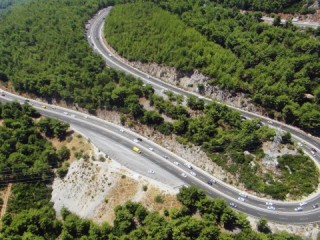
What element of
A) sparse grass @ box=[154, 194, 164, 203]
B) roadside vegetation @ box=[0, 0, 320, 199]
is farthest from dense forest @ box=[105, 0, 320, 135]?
sparse grass @ box=[154, 194, 164, 203]

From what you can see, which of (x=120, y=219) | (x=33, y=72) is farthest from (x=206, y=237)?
(x=33, y=72)

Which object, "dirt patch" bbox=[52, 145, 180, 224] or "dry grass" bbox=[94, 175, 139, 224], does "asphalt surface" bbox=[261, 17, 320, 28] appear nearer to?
"dirt patch" bbox=[52, 145, 180, 224]

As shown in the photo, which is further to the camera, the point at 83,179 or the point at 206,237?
the point at 83,179

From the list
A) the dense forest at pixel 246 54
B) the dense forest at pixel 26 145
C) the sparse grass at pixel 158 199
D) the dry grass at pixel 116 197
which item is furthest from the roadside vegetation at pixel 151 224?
the dense forest at pixel 246 54

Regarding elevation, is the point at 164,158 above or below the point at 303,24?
below

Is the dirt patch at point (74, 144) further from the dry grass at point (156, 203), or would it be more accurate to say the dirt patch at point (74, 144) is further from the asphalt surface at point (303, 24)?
the asphalt surface at point (303, 24)

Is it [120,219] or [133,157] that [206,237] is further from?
[133,157]

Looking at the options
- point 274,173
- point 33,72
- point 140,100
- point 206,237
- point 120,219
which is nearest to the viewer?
point 206,237

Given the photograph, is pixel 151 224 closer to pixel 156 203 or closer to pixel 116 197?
pixel 156 203

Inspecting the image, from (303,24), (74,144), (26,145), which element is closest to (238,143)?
(74,144)
